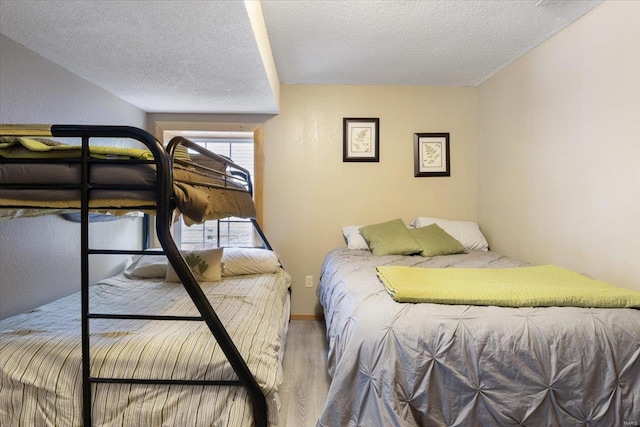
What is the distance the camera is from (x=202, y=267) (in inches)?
93.4

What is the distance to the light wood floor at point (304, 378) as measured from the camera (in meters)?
1.77

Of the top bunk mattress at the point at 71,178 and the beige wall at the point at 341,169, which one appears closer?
the top bunk mattress at the point at 71,178

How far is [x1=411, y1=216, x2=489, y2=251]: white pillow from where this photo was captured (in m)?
3.02

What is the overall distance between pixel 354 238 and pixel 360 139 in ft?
3.26

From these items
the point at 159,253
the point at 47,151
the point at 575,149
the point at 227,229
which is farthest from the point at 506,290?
the point at 227,229

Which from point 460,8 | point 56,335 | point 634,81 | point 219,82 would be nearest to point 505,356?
→ point 634,81

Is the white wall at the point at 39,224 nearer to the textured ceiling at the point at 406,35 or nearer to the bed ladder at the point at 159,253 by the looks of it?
the bed ladder at the point at 159,253

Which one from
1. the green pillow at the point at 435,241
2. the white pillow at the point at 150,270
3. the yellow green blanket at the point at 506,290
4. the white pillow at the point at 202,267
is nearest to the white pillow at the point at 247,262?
the white pillow at the point at 202,267

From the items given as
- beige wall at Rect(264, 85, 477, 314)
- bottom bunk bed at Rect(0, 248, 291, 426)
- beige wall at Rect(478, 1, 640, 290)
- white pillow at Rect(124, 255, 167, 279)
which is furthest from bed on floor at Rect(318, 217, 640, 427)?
A: beige wall at Rect(264, 85, 477, 314)

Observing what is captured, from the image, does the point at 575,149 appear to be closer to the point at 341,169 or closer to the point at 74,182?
the point at 341,169

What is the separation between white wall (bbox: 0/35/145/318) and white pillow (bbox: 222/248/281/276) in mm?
964

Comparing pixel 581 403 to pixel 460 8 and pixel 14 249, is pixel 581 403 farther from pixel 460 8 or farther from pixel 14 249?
pixel 14 249

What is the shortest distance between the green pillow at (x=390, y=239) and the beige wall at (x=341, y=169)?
35cm

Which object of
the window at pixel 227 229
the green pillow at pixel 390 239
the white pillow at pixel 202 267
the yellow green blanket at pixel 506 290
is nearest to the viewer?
the yellow green blanket at pixel 506 290
